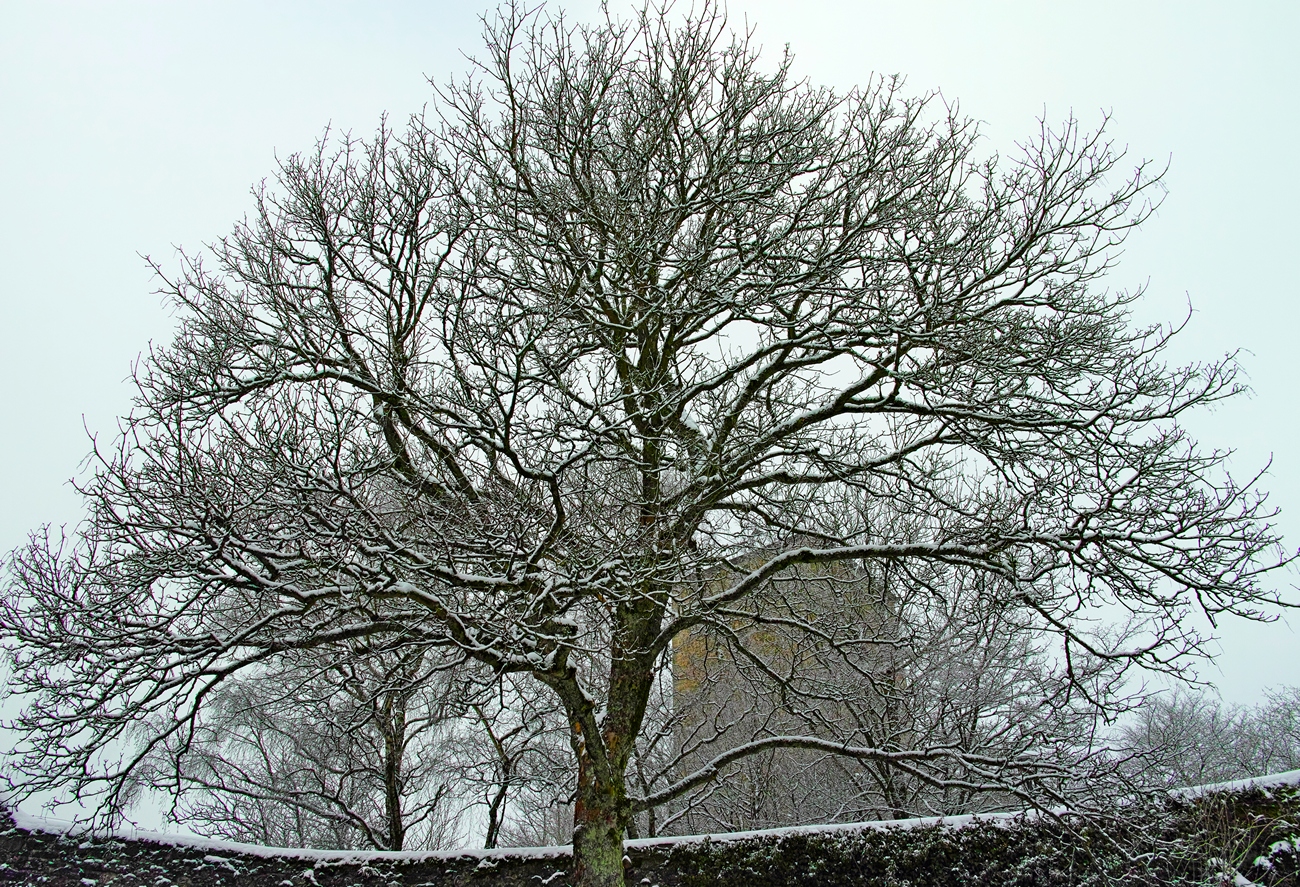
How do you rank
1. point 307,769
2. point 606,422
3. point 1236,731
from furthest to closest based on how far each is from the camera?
point 1236,731 < point 307,769 < point 606,422

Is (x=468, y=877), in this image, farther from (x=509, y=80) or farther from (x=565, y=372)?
(x=509, y=80)

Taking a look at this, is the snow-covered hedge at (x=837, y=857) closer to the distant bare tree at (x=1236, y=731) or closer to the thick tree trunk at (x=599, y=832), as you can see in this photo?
the thick tree trunk at (x=599, y=832)

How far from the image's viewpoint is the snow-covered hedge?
6.38 metres

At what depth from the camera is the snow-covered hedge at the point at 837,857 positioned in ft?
20.9

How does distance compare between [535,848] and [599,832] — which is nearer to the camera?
[599,832]

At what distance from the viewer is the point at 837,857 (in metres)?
7.62

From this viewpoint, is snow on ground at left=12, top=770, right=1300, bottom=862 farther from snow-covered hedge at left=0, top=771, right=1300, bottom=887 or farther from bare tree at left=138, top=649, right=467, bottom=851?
bare tree at left=138, top=649, right=467, bottom=851

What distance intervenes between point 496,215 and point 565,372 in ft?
6.43

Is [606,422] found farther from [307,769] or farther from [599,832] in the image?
[307,769]

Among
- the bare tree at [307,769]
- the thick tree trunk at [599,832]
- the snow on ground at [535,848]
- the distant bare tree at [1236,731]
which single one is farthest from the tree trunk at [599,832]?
the distant bare tree at [1236,731]

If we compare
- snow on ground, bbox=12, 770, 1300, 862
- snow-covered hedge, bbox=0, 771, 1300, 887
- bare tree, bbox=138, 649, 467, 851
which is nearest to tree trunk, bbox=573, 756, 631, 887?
snow-covered hedge, bbox=0, 771, 1300, 887

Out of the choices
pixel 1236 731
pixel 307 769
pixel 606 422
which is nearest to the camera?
pixel 606 422

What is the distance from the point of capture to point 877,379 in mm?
6766

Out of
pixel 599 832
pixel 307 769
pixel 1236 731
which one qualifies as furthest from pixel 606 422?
pixel 1236 731
